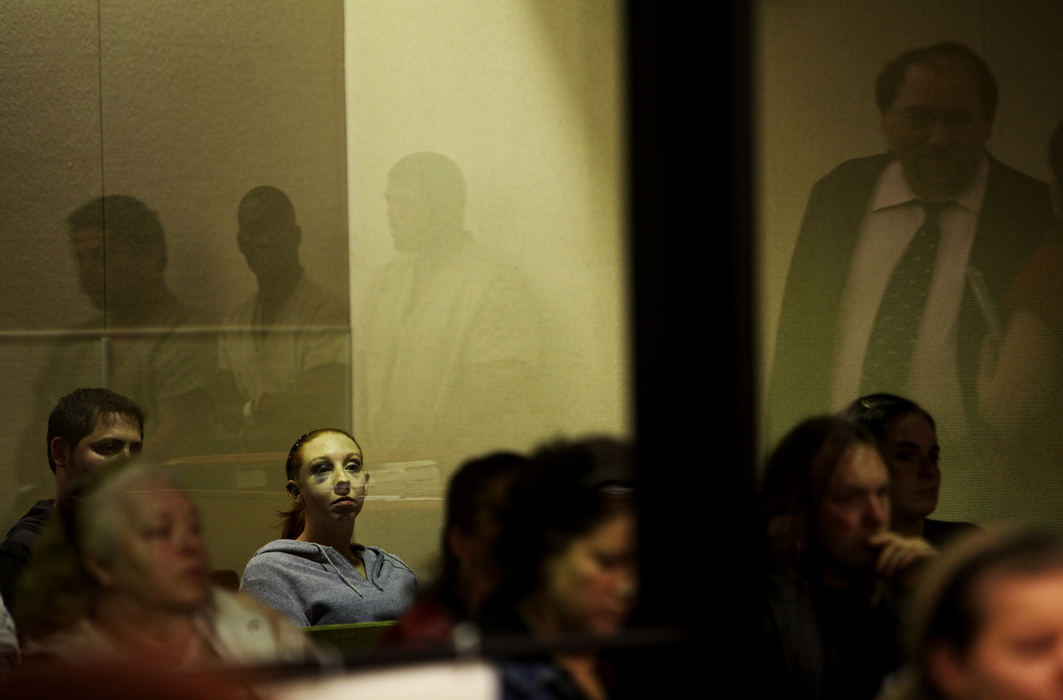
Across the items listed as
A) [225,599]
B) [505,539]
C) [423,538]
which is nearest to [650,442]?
[505,539]

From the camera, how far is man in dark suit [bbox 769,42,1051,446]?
3254mm

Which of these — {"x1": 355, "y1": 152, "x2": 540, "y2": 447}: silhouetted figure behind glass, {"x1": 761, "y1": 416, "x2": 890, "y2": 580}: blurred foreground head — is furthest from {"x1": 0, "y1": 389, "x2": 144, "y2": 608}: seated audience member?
{"x1": 761, "y1": 416, "x2": 890, "y2": 580}: blurred foreground head

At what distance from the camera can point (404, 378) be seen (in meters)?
3.41

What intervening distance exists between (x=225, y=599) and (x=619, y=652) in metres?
0.43

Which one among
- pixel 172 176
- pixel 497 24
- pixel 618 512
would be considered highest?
pixel 497 24

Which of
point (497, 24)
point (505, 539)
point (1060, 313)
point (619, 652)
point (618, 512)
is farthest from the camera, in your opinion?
point (497, 24)

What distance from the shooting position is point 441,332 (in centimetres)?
343

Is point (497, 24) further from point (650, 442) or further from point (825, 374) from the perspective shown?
point (650, 442)

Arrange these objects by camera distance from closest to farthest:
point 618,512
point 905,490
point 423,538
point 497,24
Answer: point 618,512, point 905,490, point 423,538, point 497,24

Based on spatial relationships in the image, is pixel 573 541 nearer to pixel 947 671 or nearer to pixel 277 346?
pixel 947 671

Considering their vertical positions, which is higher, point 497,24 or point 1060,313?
point 497,24

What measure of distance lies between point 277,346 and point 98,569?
224 cm

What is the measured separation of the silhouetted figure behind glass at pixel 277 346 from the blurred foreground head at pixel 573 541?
81.7 inches

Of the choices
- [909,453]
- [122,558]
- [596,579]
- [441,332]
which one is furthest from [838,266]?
[122,558]
